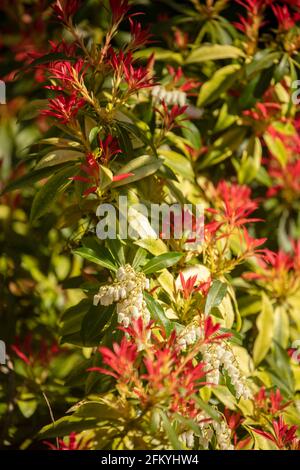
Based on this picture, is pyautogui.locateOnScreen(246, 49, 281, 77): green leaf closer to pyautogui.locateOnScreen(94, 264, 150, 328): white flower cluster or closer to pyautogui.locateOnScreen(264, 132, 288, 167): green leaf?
pyautogui.locateOnScreen(264, 132, 288, 167): green leaf

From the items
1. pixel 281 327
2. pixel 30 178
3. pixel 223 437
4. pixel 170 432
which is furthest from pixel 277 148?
pixel 170 432

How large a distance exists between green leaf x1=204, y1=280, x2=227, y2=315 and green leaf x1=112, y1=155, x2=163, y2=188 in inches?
9.2

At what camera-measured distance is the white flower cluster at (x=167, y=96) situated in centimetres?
139

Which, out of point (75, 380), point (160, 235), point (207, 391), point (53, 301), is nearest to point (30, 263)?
point (53, 301)

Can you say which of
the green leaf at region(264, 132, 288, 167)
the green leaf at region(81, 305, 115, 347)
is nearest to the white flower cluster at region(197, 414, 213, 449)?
the green leaf at region(81, 305, 115, 347)

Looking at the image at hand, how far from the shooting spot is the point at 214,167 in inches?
67.1

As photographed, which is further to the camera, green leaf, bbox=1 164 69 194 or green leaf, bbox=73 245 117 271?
green leaf, bbox=1 164 69 194

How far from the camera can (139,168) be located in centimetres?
113

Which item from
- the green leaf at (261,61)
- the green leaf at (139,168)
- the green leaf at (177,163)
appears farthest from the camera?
the green leaf at (261,61)

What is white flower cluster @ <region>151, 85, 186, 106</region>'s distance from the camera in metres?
1.39

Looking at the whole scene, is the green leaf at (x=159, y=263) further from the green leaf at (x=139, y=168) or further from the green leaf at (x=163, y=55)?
the green leaf at (x=163, y=55)

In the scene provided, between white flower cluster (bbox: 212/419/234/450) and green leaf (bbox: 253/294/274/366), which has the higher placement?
green leaf (bbox: 253/294/274/366)

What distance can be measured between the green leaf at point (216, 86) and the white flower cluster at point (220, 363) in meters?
0.71

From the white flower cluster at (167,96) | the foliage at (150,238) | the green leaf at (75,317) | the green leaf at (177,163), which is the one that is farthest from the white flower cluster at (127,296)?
the white flower cluster at (167,96)
